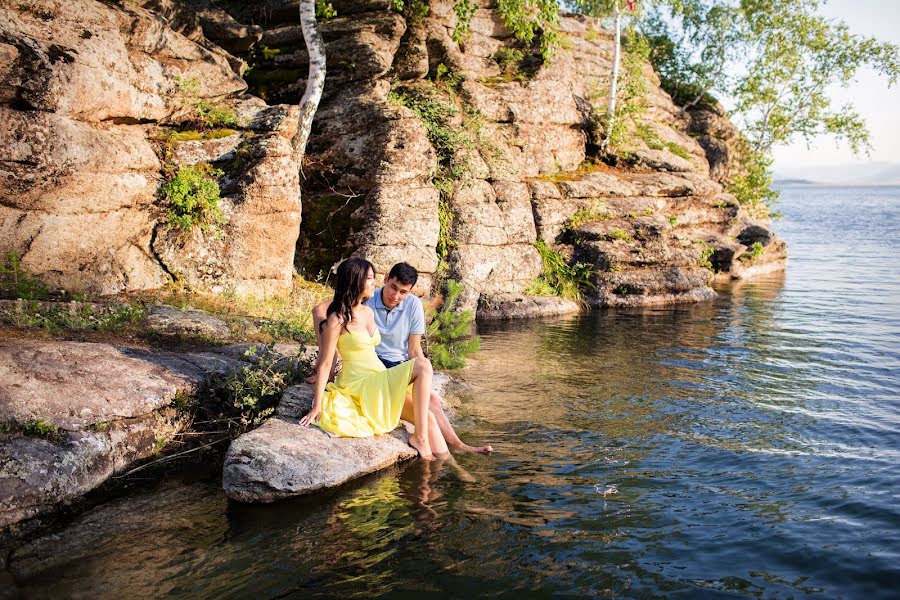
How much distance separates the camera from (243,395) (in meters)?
8.85

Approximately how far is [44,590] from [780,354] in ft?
44.0

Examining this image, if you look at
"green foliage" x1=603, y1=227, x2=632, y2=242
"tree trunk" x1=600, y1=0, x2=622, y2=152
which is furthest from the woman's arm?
"tree trunk" x1=600, y1=0, x2=622, y2=152

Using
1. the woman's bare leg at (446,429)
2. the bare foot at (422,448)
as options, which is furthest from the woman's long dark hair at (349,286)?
the bare foot at (422,448)

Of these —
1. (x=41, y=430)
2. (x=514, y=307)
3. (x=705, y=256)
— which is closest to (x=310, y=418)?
(x=41, y=430)

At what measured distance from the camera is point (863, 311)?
18.5m

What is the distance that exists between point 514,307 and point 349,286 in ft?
35.6

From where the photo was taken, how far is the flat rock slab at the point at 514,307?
18.2m

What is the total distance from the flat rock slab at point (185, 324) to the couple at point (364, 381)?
10.2 ft

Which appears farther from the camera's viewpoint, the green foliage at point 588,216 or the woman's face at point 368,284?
the green foliage at point 588,216

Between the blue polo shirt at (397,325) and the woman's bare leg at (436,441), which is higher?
the blue polo shirt at (397,325)

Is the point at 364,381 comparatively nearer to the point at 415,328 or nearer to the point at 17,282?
the point at 415,328

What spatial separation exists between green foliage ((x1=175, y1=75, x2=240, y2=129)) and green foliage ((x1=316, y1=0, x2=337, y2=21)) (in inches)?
174

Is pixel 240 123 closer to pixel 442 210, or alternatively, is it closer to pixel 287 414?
pixel 442 210

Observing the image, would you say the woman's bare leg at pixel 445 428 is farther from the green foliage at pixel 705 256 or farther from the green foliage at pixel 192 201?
the green foliage at pixel 705 256
